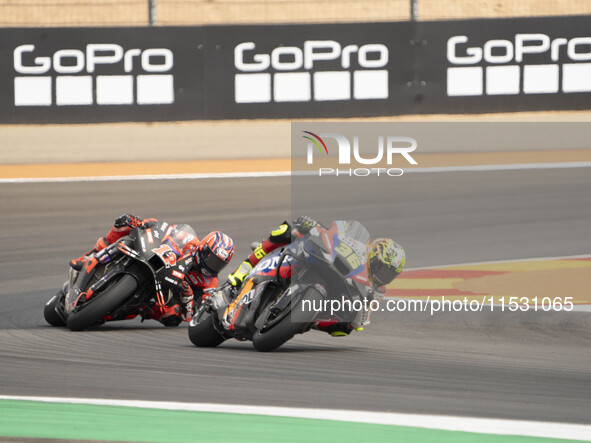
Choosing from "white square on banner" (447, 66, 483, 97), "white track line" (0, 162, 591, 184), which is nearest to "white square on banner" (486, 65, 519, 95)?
"white square on banner" (447, 66, 483, 97)

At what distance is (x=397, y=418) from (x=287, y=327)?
1581 millimetres

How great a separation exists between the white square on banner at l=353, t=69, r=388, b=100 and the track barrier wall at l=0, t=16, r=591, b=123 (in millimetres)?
16

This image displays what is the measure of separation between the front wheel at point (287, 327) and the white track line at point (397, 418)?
117cm

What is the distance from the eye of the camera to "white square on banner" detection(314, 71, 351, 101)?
18000mm

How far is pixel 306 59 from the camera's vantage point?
704 inches

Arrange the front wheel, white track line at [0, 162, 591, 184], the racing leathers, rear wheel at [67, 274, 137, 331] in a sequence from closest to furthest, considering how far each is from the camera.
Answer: the front wheel → the racing leathers → rear wheel at [67, 274, 137, 331] → white track line at [0, 162, 591, 184]

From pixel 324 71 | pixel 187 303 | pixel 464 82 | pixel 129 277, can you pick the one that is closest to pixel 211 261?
pixel 187 303

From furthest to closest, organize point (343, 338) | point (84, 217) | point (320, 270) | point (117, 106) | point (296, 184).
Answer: point (117, 106)
point (296, 184)
point (84, 217)
point (343, 338)
point (320, 270)

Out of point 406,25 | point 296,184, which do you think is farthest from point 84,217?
point 406,25

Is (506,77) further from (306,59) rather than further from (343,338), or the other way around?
(343,338)

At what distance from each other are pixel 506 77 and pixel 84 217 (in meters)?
7.89

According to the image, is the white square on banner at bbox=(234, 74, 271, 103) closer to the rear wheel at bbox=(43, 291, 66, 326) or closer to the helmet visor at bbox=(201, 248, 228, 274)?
the rear wheel at bbox=(43, 291, 66, 326)

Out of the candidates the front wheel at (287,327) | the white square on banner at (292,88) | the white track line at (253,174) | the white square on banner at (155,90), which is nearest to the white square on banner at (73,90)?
the white square on banner at (155,90)

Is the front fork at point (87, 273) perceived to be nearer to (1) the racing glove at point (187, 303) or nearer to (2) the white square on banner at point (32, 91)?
(1) the racing glove at point (187, 303)
